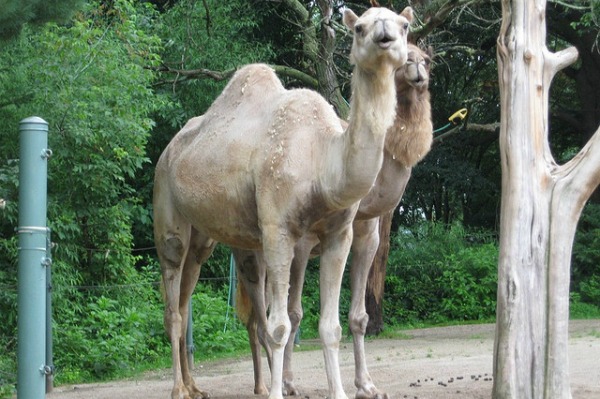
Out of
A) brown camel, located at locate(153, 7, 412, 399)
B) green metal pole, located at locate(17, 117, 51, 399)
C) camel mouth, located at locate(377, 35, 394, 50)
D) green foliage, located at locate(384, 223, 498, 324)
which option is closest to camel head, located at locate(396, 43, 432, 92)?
brown camel, located at locate(153, 7, 412, 399)

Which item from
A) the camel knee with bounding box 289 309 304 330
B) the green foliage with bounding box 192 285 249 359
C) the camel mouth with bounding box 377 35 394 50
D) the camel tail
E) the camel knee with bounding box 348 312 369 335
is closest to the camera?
the camel mouth with bounding box 377 35 394 50

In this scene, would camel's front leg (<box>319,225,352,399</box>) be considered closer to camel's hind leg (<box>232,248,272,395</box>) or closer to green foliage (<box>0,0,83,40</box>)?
camel's hind leg (<box>232,248,272,395</box>)

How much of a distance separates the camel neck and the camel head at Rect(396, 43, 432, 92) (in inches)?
57.2

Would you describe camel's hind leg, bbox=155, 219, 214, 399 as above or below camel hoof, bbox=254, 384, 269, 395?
above

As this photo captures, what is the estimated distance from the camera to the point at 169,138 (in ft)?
53.1

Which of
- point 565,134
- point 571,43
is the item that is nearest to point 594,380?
point 571,43

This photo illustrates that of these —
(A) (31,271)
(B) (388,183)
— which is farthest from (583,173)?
(A) (31,271)

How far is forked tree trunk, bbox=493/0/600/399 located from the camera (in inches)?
249

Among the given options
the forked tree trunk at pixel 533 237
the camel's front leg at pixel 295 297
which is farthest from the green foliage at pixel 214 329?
the forked tree trunk at pixel 533 237

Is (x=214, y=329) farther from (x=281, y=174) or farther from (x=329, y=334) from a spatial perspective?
(x=281, y=174)

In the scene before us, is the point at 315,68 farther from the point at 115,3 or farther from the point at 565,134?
the point at 565,134

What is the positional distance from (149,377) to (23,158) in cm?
541

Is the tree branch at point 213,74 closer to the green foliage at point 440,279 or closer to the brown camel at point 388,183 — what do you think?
the green foliage at point 440,279

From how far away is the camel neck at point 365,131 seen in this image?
622 centimetres
